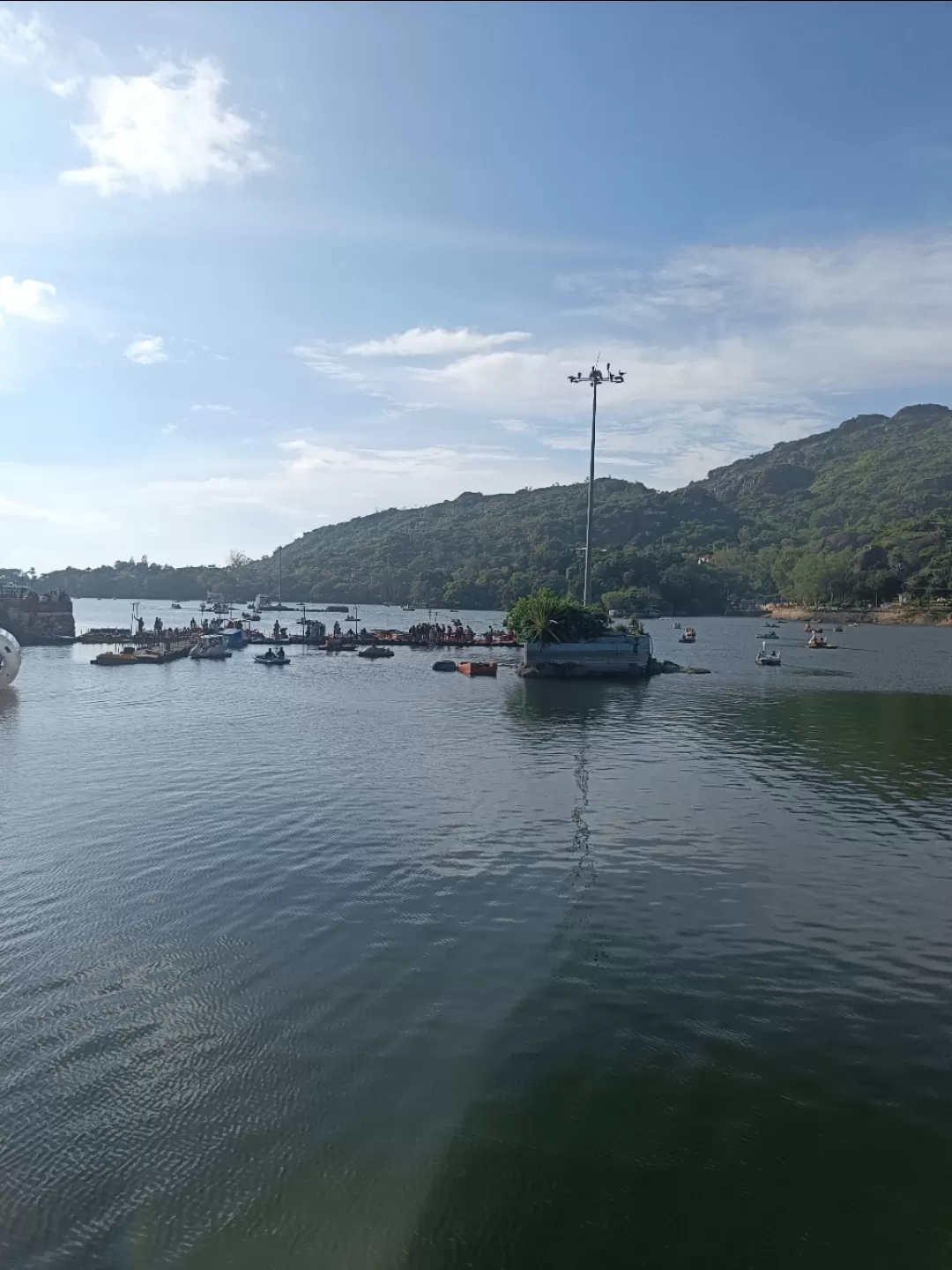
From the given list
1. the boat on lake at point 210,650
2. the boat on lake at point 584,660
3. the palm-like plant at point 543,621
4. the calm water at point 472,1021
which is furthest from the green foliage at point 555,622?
the calm water at point 472,1021

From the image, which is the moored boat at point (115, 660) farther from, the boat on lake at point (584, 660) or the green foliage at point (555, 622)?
the boat on lake at point (584, 660)

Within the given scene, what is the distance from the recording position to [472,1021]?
45.8 ft

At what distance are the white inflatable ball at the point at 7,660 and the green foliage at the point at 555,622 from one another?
135ft

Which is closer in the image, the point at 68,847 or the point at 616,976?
the point at 616,976

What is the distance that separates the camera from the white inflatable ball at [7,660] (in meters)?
56.9

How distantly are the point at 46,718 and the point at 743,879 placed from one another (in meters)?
40.6

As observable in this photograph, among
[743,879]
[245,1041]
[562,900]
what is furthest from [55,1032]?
[743,879]

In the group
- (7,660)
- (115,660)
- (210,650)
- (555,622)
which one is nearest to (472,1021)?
(7,660)

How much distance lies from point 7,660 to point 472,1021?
53479 mm

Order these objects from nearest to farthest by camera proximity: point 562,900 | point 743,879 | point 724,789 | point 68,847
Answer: point 562,900 < point 743,879 < point 68,847 < point 724,789

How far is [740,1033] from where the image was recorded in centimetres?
1381

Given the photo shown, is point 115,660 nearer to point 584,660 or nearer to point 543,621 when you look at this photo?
point 543,621

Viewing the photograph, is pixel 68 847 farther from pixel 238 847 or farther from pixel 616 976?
pixel 616 976

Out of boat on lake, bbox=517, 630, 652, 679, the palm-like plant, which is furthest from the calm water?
the palm-like plant
